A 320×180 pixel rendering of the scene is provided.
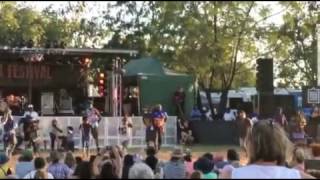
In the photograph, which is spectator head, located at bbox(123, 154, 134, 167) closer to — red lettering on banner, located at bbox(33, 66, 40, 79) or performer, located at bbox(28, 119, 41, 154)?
performer, located at bbox(28, 119, 41, 154)

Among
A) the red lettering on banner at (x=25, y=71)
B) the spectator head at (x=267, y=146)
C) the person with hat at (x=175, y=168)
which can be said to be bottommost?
the person with hat at (x=175, y=168)

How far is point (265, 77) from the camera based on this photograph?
3127 cm

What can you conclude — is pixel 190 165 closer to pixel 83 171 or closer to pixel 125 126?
pixel 83 171

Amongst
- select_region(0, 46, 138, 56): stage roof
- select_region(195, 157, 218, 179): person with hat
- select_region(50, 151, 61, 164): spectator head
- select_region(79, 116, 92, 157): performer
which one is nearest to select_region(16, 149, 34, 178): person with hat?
select_region(50, 151, 61, 164): spectator head

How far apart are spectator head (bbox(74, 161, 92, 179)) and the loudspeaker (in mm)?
16852

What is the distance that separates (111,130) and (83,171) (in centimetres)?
1844

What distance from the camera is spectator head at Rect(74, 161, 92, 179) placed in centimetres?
983

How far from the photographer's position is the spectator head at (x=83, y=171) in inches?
387

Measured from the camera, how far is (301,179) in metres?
Result: 5.65

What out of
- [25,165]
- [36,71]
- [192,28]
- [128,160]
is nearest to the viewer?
[192,28]

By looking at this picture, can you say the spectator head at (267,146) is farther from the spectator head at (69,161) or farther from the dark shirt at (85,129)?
the dark shirt at (85,129)

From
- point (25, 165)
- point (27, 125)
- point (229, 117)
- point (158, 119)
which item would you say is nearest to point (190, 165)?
point (25, 165)

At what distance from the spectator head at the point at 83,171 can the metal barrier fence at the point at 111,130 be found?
16.3 meters

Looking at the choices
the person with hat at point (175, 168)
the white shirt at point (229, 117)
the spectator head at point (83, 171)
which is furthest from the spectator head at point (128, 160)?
the white shirt at point (229, 117)
